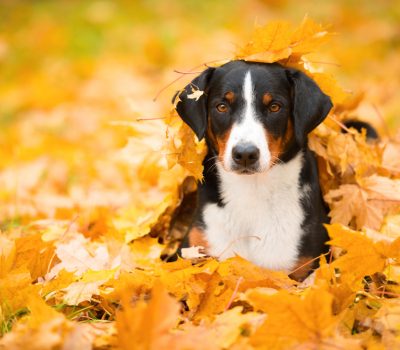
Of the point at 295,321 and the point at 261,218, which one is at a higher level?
the point at 295,321

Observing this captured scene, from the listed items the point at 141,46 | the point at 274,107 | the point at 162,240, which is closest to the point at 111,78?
the point at 141,46

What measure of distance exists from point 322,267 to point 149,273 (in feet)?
2.87

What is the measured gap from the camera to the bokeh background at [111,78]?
521 centimetres

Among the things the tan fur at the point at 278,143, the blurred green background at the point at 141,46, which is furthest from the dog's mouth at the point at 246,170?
the blurred green background at the point at 141,46

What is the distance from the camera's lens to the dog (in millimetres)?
3529

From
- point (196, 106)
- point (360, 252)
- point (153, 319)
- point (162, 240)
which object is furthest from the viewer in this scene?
point (162, 240)

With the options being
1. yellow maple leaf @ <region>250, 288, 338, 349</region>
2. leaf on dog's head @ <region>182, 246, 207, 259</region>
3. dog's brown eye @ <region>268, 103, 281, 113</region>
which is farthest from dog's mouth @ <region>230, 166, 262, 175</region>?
yellow maple leaf @ <region>250, 288, 338, 349</region>

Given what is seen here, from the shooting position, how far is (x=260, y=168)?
11.4 ft

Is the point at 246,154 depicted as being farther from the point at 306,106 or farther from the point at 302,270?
the point at 302,270

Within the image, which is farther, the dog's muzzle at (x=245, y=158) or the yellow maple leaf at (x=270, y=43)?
the yellow maple leaf at (x=270, y=43)

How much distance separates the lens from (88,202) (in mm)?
5152

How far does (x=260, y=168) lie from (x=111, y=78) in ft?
22.5

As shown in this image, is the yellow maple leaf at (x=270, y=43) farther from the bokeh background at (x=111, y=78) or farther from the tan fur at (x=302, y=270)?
the tan fur at (x=302, y=270)

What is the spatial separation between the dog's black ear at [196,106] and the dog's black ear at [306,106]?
473 millimetres
